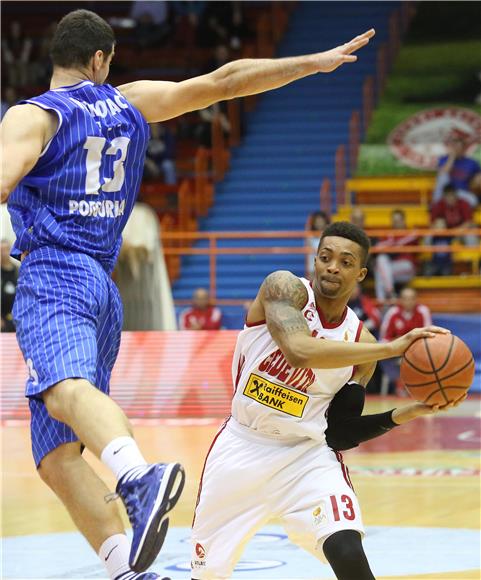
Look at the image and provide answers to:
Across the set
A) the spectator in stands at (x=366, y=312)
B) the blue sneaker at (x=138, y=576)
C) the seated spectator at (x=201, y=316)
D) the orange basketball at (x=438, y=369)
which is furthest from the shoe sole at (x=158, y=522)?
the seated spectator at (x=201, y=316)

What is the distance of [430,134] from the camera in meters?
24.0

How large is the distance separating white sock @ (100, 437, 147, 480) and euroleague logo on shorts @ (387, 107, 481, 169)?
19225mm

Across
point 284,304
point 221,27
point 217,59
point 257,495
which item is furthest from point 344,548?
point 221,27

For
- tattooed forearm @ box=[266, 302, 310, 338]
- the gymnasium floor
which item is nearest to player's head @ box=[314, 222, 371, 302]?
tattooed forearm @ box=[266, 302, 310, 338]

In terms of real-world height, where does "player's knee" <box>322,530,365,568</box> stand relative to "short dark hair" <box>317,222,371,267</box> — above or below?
below

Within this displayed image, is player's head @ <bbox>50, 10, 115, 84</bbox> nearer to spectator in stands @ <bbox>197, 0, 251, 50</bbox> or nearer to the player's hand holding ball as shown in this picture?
the player's hand holding ball

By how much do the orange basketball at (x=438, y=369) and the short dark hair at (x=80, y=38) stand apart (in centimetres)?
185

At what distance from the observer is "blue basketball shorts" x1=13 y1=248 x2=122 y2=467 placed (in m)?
4.89

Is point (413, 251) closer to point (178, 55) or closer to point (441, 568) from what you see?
point (178, 55)

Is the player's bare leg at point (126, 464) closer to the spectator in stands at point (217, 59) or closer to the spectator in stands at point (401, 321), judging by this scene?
the spectator in stands at point (401, 321)

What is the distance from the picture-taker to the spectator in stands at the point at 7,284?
52.3 feet

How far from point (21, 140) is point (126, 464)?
134cm

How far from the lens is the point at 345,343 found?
5.51 metres

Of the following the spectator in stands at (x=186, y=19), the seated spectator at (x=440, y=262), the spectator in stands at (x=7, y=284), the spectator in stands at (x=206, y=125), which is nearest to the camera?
the spectator in stands at (x=7, y=284)
